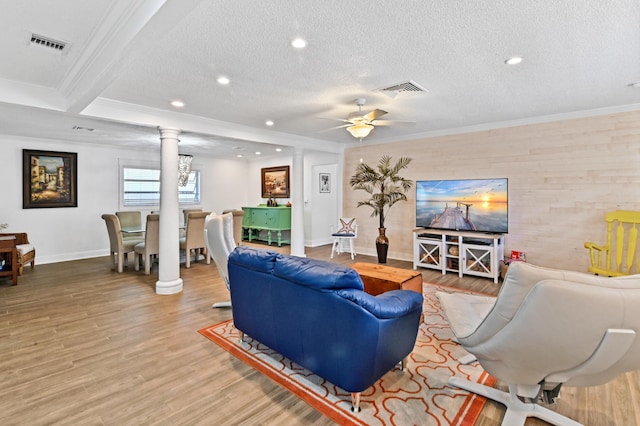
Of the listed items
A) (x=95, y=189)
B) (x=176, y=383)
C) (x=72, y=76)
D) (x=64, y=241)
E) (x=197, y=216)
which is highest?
(x=72, y=76)

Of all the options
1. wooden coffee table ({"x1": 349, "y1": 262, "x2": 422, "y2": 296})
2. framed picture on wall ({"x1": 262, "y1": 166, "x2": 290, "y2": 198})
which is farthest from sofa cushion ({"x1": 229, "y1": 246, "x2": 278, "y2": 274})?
framed picture on wall ({"x1": 262, "y1": 166, "x2": 290, "y2": 198})

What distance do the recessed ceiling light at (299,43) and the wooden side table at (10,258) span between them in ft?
16.4

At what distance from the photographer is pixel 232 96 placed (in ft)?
12.1

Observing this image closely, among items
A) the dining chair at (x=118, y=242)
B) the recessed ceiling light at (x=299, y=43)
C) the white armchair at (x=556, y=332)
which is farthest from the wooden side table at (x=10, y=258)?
the white armchair at (x=556, y=332)

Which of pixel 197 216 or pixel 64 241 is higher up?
pixel 197 216

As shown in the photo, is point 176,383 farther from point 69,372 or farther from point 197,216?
point 197,216

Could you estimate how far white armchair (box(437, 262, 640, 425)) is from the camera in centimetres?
133

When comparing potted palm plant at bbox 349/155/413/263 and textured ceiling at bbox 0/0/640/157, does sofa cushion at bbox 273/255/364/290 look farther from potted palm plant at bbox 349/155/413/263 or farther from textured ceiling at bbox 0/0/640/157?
potted palm plant at bbox 349/155/413/263

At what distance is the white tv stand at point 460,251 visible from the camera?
4848 mm


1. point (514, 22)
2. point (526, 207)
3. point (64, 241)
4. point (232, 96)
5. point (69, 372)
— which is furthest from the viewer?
point (64, 241)

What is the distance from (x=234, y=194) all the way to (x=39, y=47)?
704 centimetres

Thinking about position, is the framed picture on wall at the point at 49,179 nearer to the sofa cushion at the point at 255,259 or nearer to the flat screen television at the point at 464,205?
the sofa cushion at the point at 255,259

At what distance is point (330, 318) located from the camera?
6.38ft

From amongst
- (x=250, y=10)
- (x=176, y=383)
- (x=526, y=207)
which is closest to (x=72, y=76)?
(x=250, y=10)
